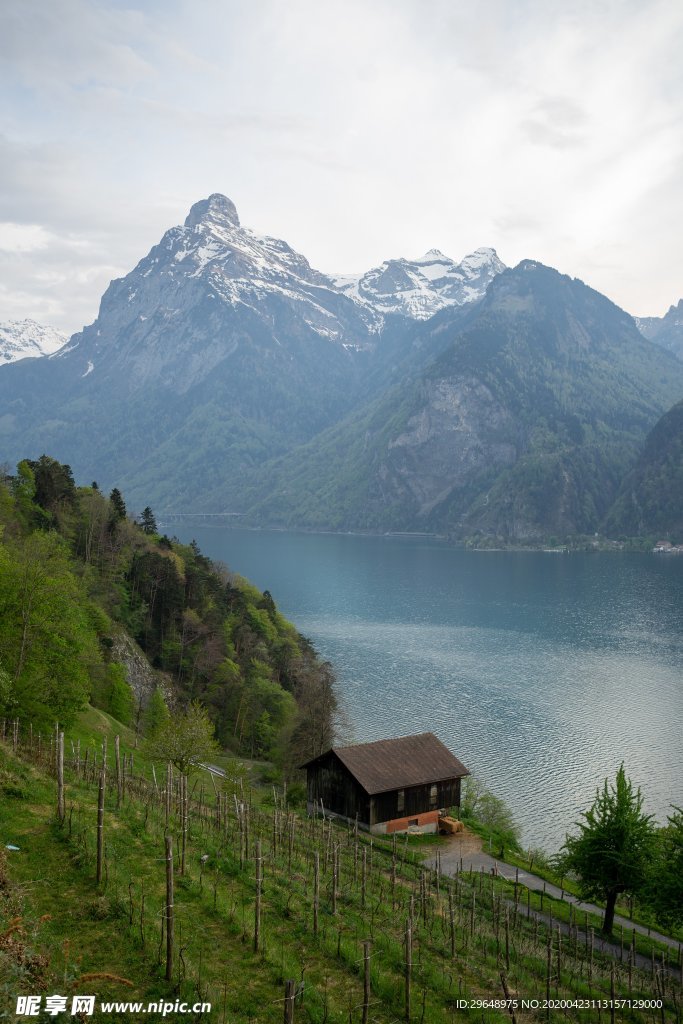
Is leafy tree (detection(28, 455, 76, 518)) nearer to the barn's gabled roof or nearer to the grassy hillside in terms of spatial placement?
the barn's gabled roof

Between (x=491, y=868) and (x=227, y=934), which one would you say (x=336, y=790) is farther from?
(x=227, y=934)

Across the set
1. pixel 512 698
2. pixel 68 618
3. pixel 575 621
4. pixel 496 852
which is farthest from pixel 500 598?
pixel 68 618

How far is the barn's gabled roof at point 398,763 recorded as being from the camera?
174 feet

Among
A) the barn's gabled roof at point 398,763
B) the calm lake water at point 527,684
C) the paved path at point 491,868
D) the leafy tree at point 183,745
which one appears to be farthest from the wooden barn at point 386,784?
the calm lake water at point 527,684

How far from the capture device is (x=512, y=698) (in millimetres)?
101875

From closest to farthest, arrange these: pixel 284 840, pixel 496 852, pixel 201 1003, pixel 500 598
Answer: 1. pixel 201 1003
2. pixel 284 840
3. pixel 496 852
4. pixel 500 598

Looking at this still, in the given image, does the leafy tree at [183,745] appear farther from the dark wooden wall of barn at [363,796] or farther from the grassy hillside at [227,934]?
the grassy hillside at [227,934]

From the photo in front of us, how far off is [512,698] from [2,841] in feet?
291

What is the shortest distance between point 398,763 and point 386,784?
8.52 ft

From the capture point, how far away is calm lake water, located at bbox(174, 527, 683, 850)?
74062 mm

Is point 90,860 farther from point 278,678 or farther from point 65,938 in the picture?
point 278,678

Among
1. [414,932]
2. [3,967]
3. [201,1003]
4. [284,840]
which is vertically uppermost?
[3,967]

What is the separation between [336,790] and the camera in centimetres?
5434

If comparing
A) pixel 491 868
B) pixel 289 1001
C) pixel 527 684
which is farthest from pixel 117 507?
pixel 289 1001
